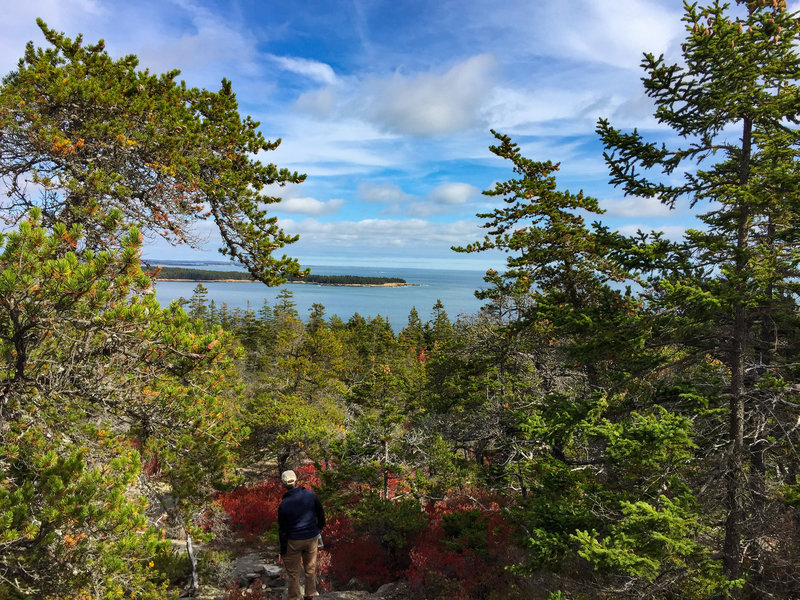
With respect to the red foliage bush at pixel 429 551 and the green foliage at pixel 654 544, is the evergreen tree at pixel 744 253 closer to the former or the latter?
the green foliage at pixel 654 544

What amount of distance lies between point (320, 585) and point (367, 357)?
34921mm

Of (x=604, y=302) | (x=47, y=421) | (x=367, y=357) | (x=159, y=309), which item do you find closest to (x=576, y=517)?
(x=604, y=302)

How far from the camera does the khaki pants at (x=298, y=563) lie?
6.77m

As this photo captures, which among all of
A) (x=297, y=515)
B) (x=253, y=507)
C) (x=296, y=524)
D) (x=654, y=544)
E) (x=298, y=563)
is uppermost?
(x=654, y=544)

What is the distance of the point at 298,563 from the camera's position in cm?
697

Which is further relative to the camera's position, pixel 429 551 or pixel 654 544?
pixel 429 551

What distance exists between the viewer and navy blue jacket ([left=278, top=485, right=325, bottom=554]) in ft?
21.5

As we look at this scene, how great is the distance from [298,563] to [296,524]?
0.93 metres

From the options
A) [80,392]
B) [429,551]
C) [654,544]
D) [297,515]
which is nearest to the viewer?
[80,392]

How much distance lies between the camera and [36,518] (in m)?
4.07

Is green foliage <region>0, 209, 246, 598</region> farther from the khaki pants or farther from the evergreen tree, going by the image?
the evergreen tree

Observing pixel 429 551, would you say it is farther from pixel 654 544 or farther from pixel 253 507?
pixel 253 507

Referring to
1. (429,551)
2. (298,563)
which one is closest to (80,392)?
(298,563)

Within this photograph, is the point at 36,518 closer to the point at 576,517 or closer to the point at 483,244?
the point at 576,517
